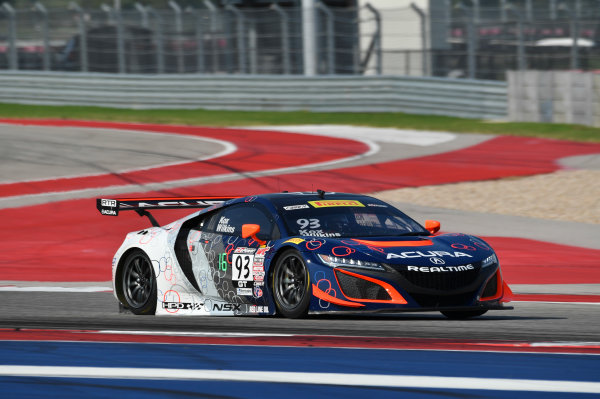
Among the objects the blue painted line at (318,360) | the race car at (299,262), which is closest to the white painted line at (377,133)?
the race car at (299,262)

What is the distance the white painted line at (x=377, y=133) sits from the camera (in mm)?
26781

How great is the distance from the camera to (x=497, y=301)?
9.50 meters

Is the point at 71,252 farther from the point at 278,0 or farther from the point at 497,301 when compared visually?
the point at 278,0

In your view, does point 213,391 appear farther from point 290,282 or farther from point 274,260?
point 274,260

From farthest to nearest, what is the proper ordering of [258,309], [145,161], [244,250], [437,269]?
[145,161]
[244,250]
[258,309]
[437,269]

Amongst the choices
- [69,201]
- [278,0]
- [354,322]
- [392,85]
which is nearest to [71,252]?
[69,201]

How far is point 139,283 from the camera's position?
10883 millimetres

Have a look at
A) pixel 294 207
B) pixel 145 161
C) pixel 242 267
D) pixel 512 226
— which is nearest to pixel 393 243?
pixel 294 207

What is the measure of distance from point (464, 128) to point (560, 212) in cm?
1128

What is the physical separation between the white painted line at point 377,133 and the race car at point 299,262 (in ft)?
51.6

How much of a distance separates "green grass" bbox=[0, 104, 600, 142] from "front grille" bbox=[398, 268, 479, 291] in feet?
57.4

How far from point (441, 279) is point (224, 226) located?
2.18 metres

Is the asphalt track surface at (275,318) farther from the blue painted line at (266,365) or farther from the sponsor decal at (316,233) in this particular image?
the blue painted line at (266,365)

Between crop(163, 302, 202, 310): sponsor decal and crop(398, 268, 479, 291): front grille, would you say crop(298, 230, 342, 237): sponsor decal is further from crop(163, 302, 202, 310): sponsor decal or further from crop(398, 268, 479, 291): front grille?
crop(163, 302, 202, 310): sponsor decal
